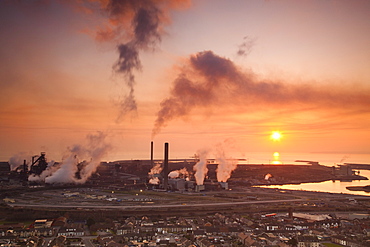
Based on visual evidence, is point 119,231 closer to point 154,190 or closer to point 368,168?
point 154,190

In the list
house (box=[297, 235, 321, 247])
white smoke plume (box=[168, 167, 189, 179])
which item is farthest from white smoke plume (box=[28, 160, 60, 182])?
house (box=[297, 235, 321, 247])

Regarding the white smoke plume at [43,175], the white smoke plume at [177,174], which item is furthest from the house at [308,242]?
the white smoke plume at [43,175]

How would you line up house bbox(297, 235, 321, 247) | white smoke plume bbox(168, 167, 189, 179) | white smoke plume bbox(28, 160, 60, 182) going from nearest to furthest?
house bbox(297, 235, 321, 247)
white smoke plume bbox(28, 160, 60, 182)
white smoke plume bbox(168, 167, 189, 179)

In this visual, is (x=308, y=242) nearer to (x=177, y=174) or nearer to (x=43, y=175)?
(x=177, y=174)

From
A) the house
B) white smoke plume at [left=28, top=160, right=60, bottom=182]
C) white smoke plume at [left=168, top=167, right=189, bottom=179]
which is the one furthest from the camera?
white smoke plume at [left=168, top=167, right=189, bottom=179]

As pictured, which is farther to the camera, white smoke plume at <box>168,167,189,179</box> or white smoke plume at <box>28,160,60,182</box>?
white smoke plume at <box>168,167,189,179</box>

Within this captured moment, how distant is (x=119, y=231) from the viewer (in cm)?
1822

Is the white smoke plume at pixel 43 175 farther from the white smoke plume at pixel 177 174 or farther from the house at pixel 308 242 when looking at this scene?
the house at pixel 308 242

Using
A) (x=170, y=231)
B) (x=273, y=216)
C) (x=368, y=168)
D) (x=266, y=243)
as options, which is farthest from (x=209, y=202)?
(x=368, y=168)

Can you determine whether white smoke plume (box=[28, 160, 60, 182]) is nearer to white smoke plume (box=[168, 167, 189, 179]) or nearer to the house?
white smoke plume (box=[168, 167, 189, 179])

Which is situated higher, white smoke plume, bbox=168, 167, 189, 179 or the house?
white smoke plume, bbox=168, 167, 189, 179

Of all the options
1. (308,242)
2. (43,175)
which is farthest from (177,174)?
(308,242)

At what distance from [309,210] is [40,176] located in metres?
32.7

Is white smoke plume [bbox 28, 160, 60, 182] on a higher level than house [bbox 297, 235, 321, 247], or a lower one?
higher
